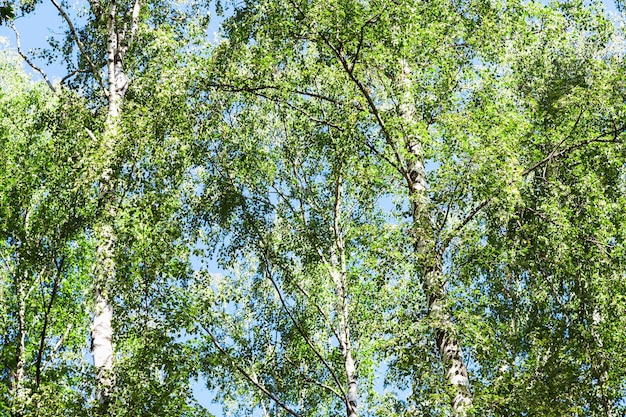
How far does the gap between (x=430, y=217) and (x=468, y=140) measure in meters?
1.61

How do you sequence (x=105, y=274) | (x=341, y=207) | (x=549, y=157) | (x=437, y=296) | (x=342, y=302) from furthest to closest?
(x=341, y=207), (x=342, y=302), (x=549, y=157), (x=105, y=274), (x=437, y=296)

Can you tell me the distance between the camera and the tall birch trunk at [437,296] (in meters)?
10.9

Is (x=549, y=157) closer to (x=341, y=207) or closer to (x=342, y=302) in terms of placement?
(x=342, y=302)

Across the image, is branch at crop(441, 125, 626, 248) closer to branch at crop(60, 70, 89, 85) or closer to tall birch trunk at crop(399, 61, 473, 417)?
tall birch trunk at crop(399, 61, 473, 417)

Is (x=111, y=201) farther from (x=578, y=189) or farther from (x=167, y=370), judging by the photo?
(x=578, y=189)

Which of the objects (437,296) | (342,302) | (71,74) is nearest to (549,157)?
(437,296)

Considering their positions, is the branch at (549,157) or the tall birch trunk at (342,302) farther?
the tall birch trunk at (342,302)

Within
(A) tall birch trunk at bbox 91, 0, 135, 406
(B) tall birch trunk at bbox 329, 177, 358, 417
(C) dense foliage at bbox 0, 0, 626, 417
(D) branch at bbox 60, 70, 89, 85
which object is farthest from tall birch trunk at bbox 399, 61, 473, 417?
(D) branch at bbox 60, 70, 89, 85

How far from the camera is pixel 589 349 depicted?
54.1ft

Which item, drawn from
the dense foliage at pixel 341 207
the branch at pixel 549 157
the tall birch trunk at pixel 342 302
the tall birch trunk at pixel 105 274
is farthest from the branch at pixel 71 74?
the branch at pixel 549 157

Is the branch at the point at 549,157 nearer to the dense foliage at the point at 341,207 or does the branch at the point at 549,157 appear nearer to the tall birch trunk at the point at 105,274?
the dense foliage at the point at 341,207

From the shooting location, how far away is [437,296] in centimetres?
1198

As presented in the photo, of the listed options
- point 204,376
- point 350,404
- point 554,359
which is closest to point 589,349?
point 554,359

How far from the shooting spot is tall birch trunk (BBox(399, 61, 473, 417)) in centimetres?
1092
